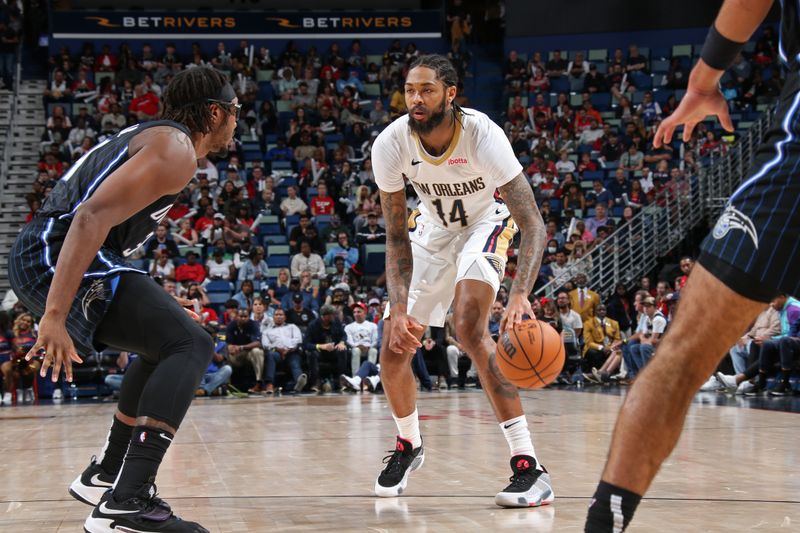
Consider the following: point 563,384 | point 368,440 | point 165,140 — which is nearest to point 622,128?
point 563,384

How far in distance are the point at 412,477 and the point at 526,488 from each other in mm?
906

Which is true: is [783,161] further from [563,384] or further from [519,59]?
[519,59]

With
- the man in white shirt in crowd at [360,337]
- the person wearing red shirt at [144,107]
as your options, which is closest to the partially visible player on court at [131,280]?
the man in white shirt in crowd at [360,337]

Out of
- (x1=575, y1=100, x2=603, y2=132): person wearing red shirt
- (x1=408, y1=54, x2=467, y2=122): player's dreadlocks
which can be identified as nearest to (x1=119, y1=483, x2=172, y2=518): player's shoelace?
(x1=408, y1=54, x2=467, y2=122): player's dreadlocks

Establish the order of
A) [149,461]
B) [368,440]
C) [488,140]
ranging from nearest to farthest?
[149,461] → [488,140] → [368,440]

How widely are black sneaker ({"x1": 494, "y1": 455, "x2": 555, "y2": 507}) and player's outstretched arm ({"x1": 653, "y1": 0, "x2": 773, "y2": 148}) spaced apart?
5.85 ft

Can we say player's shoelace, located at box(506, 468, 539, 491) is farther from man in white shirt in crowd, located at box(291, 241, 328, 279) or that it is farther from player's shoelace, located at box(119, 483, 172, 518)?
man in white shirt in crowd, located at box(291, 241, 328, 279)

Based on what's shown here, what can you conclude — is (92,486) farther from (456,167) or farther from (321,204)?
(321,204)

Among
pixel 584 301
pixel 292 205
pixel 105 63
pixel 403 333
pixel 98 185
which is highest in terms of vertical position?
pixel 105 63

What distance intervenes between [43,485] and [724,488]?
3.21 m

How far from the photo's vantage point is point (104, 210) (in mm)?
3033

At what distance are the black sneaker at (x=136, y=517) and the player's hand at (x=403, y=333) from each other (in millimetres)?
1364

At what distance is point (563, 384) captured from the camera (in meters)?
13.3

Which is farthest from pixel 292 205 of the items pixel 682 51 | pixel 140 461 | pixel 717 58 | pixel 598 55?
pixel 717 58
